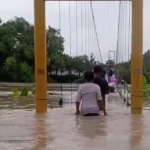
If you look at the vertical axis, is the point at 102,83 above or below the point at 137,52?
below

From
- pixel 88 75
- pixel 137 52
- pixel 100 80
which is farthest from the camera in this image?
pixel 137 52

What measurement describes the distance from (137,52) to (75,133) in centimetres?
427

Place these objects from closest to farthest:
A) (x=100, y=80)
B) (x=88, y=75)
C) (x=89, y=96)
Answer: (x=88, y=75) < (x=89, y=96) < (x=100, y=80)

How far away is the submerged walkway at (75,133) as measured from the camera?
5755 mm

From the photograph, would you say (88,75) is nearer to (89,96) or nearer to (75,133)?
(89,96)

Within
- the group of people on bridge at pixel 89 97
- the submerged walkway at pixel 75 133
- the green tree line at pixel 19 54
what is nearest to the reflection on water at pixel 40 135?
the submerged walkway at pixel 75 133

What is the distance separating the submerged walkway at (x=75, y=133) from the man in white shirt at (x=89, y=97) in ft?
0.69

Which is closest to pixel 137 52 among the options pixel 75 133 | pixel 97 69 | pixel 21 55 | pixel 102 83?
pixel 102 83

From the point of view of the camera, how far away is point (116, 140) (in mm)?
6129

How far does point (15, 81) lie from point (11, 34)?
485cm

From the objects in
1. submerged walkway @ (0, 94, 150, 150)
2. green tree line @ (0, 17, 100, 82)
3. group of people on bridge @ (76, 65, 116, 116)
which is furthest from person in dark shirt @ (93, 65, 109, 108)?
green tree line @ (0, 17, 100, 82)

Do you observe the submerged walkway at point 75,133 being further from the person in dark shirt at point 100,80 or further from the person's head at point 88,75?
the person in dark shirt at point 100,80

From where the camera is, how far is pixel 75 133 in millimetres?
6910

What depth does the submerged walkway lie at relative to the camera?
227 inches
